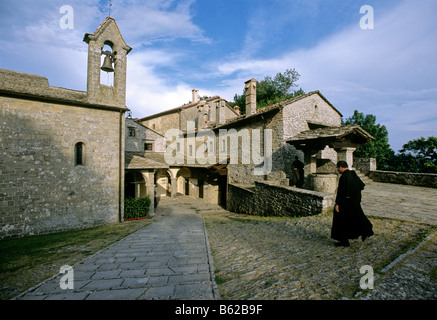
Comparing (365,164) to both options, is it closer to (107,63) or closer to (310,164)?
(310,164)

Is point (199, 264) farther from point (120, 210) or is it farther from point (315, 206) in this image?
point (120, 210)

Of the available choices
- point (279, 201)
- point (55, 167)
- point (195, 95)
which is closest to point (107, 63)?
point (55, 167)

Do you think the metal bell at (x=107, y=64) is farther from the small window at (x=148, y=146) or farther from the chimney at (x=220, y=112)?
the small window at (x=148, y=146)

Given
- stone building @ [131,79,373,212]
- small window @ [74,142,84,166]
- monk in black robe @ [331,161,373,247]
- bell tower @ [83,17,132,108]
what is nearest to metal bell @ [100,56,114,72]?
bell tower @ [83,17,132,108]

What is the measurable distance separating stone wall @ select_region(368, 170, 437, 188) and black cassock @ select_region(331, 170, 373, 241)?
11163 millimetres

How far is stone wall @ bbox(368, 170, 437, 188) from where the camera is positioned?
11.5m

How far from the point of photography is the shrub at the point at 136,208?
11.4m

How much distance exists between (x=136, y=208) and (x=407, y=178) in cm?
1598

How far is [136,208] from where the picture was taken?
11656mm

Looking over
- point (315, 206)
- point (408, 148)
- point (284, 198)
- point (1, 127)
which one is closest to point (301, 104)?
point (284, 198)

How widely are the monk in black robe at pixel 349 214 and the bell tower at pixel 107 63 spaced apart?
1084 centimetres

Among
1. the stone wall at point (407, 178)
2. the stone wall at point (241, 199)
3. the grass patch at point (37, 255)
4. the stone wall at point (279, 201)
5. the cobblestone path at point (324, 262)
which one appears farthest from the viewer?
the stone wall at point (241, 199)

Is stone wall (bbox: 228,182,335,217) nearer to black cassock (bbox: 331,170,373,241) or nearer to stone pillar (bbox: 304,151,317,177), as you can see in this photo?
stone pillar (bbox: 304,151,317,177)

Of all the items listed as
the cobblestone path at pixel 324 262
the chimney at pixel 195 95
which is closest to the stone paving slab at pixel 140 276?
the cobblestone path at pixel 324 262
